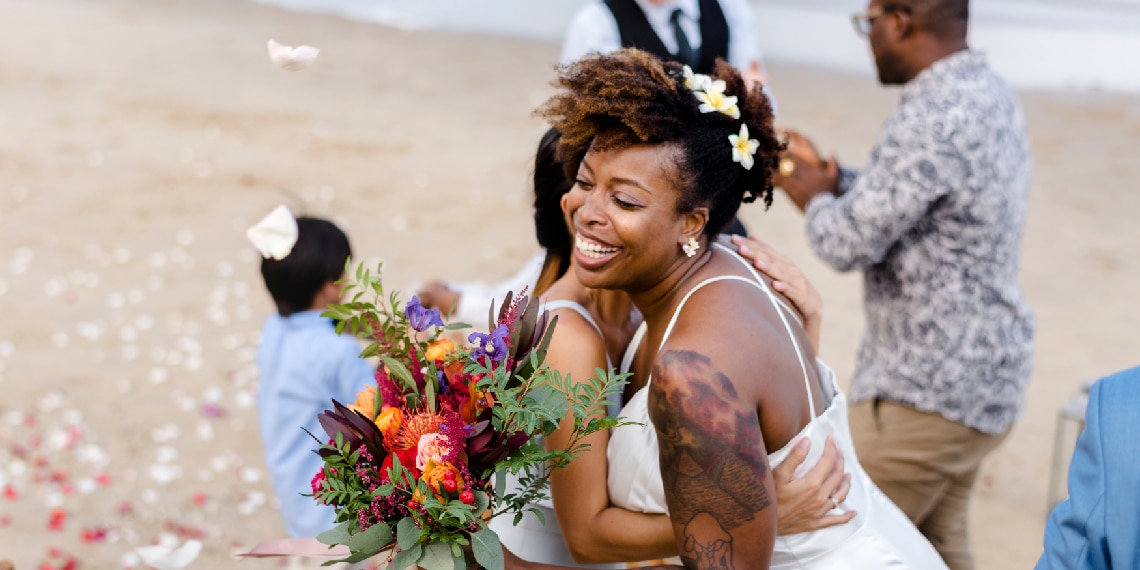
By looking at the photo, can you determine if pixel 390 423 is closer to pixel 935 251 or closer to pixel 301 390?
pixel 301 390

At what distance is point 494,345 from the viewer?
7.07 ft

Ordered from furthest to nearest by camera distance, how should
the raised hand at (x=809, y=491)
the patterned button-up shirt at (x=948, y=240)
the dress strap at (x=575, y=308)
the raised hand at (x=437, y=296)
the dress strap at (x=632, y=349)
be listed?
the raised hand at (x=437, y=296)
the patterned button-up shirt at (x=948, y=240)
the dress strap at (x=632, y=349)
the dress strap at (x=575, y=308)
the raised hand at (x=809, y=491)

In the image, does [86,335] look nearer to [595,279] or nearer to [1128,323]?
[595,279]

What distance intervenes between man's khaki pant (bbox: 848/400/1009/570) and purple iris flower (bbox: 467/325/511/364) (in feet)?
7.02

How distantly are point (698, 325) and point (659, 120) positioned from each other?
1.55ft

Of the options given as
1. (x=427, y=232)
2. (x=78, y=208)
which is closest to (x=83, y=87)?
(x=78, y=208)

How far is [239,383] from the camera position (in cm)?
638

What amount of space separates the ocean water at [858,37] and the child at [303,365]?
1339cm

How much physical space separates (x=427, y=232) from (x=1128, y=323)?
5389 millimetres

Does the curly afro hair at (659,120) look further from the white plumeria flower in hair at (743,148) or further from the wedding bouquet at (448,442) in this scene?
the wedding bouquet at (448,442)

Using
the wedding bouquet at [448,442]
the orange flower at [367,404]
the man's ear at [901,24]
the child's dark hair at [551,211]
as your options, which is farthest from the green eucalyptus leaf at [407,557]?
the man's ear at [901,24]

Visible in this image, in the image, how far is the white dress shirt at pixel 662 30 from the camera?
15.1ft

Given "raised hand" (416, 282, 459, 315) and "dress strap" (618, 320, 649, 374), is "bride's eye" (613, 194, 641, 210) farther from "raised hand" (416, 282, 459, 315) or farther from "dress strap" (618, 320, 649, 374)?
"raised hand" (416, 282, 459, 315)

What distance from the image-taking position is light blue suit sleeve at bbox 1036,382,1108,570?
5.58 ft
